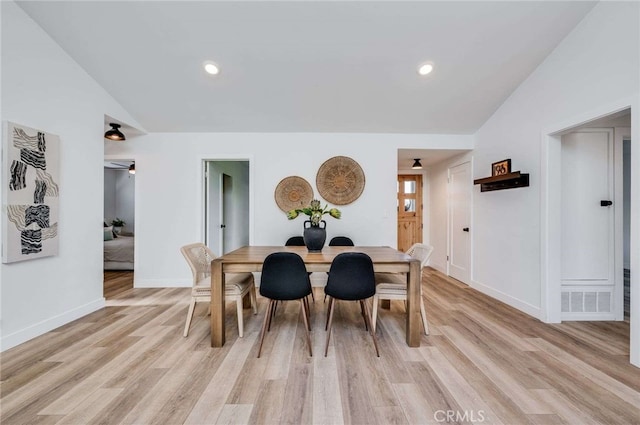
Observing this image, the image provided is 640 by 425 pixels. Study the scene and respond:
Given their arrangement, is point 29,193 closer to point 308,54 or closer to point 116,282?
point 116,282

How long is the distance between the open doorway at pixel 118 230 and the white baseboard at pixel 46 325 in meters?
0.63

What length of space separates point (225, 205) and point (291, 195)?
73.9 inches

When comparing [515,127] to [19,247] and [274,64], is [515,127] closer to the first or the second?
[274,64]

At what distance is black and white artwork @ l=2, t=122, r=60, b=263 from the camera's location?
2148 millimetres

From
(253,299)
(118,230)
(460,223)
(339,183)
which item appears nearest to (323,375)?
(253,299)

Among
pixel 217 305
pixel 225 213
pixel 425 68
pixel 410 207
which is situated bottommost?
pixel 217 305

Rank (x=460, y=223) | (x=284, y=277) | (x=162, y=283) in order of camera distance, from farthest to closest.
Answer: (x=460, y=223) → (x=162, y=283) → (x=284, y=277)

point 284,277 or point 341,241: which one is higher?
point 341,241

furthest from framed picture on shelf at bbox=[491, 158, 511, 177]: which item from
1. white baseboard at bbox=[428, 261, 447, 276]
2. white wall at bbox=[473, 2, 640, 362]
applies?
white baseboard at bbox=[428, 261, 447, 276]

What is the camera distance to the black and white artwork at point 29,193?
215cm

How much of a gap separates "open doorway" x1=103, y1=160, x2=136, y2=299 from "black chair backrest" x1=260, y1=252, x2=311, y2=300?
2.90 meters

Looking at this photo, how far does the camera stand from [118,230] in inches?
240

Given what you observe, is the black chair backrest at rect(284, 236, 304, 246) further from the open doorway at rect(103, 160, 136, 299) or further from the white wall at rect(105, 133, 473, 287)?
the open doorway at rect(103, 160, 136, 299)

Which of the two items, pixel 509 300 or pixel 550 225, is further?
pixel 509 300
